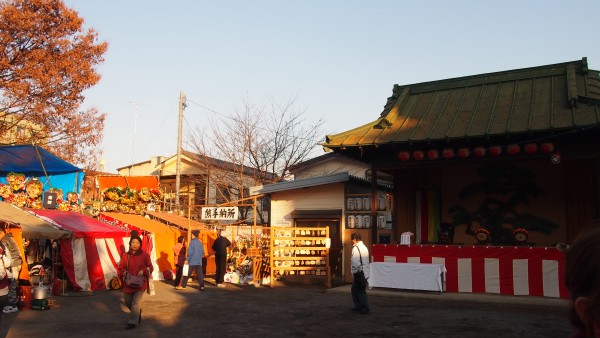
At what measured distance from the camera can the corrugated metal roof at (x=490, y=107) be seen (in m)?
13.8

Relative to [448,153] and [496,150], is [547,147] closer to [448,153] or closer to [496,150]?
[496,150]

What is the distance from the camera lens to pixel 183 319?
1072 cm

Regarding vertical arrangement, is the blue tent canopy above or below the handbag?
above

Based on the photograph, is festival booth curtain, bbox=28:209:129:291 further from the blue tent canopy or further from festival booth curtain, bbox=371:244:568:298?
festival booth curtain, bbox=371:244:568:298

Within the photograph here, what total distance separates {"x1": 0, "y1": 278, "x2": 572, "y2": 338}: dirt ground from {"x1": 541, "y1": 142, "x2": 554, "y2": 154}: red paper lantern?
12.7 ft

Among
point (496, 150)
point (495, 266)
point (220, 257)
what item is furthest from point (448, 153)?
point (220, 257)

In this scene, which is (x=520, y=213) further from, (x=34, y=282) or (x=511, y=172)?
(x=34, y=282)

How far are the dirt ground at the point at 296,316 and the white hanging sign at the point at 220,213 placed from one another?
385cm

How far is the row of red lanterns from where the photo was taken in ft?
45.1

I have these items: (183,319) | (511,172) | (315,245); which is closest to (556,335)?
(183,319)

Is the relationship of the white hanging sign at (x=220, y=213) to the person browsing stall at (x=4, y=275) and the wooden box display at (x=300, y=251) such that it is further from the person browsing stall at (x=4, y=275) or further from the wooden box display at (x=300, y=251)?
the person browsing stall at (x=4, y=275)

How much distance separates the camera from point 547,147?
13586mm

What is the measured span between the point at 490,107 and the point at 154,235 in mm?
12735

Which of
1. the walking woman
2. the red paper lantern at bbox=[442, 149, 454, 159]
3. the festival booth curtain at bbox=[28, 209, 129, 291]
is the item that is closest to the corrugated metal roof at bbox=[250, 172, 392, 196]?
the red paper lantern at bbox=[442, 149, 454, 159]
